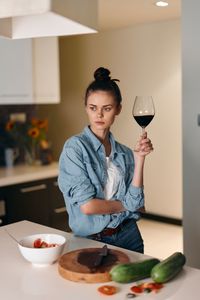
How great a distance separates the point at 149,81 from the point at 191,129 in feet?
6.81

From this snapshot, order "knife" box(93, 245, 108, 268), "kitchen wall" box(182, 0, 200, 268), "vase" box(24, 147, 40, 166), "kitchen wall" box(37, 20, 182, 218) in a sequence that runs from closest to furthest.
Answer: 1. "knife" box(93, 245, 108, 268)
2. "kitchen wall" box(182, 0, 200, 268)
3. "vase" box(24, 147, 40, 166)
4. "kitchen wall" box(37, 20, 182, 218)

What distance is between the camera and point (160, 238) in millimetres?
4398

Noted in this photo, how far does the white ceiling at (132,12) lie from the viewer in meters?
3.67

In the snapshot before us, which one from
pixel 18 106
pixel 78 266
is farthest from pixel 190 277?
pixel 18 106

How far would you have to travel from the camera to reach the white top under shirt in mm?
1859

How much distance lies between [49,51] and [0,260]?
2.65 meters

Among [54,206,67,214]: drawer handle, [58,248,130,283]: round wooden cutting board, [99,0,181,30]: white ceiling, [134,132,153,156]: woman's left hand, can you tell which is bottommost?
[54,206,67,214]: drawer handle

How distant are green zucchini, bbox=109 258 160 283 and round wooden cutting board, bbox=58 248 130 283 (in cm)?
4

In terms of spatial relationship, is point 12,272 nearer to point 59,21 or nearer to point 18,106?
point 59,21

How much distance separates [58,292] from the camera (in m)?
1.31

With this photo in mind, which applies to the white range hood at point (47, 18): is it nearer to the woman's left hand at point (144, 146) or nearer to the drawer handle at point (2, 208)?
the woman's left hand at point (144, 146)

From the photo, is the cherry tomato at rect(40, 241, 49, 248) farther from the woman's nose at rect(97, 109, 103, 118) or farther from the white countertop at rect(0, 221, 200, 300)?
the woman's nose at rect(97, 109, 103, 118)

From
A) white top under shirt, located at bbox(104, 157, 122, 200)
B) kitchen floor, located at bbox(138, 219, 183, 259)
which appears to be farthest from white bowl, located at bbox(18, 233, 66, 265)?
kitchen floor, located at bbox(138, 219, 183, 259)

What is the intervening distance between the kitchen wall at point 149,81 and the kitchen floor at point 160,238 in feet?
0.60
